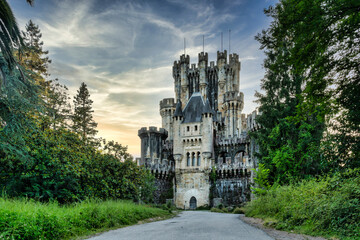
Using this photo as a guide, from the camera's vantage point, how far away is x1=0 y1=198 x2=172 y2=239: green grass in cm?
751

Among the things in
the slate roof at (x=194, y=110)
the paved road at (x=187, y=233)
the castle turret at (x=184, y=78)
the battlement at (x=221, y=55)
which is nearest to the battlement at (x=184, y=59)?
the castle turret at (x=184, y=78)

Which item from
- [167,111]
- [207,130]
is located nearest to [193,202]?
[207,130]

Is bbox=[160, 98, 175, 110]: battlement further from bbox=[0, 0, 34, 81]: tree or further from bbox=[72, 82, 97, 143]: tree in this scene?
bbox=[0, 0, 34, 81]: tree

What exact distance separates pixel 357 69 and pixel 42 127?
16.9 m

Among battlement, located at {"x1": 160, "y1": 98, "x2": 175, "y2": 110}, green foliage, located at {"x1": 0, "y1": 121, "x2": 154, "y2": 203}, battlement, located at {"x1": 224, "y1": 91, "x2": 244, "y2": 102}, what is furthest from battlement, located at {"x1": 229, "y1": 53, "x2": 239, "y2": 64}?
green foliage, located at {"x1": 0, "y1": 121, "x2": 154, "y2": 203}

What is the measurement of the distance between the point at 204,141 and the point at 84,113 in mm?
19846

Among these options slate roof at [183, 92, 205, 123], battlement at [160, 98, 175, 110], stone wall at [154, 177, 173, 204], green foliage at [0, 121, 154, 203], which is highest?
battlement at [160, 98, 175, 110]

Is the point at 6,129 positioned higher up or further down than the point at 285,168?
higher up

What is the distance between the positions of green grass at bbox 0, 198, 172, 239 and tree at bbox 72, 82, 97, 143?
32829mm

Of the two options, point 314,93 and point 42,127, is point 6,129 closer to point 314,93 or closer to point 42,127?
point 42,127

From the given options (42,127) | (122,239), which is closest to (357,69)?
(122,239)

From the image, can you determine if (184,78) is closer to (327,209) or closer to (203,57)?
(203,57)

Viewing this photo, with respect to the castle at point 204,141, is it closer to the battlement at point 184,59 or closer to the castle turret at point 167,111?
the castle turret at point 167,111

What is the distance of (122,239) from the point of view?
8.37 metres
